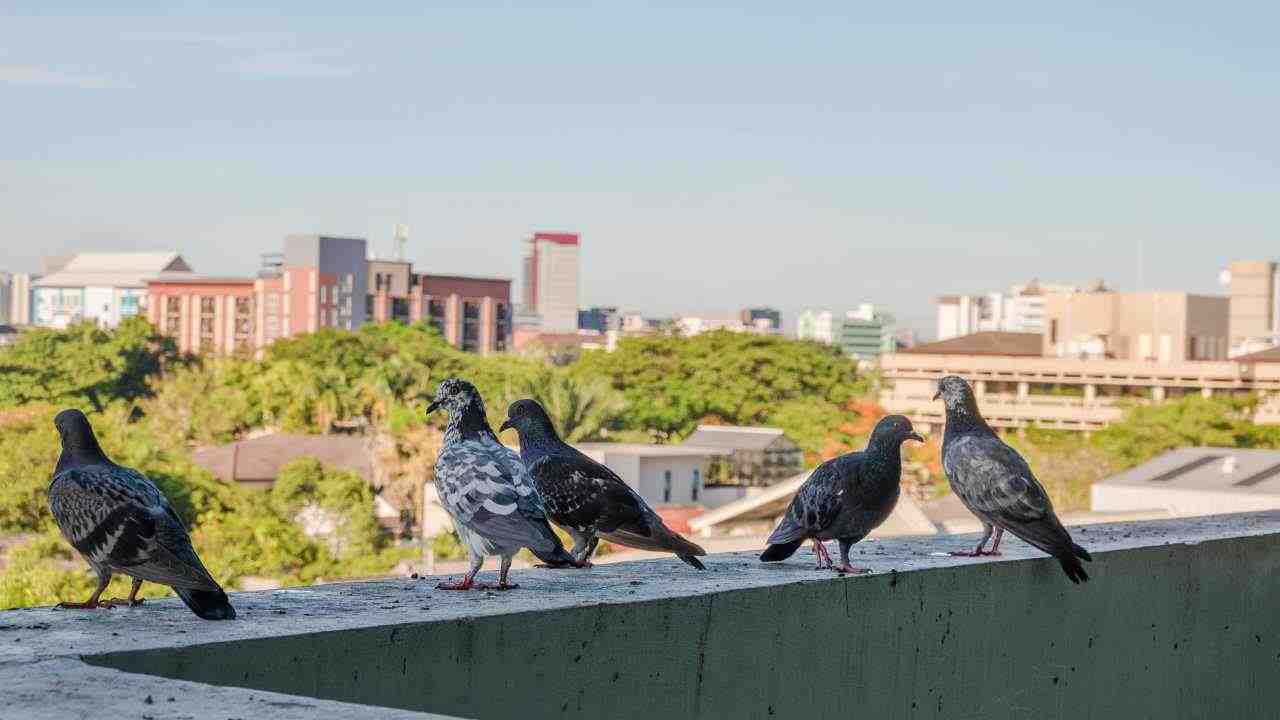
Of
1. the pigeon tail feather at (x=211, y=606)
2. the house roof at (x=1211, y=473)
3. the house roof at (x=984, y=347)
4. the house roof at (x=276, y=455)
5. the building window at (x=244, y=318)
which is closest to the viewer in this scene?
the pigeon tail feather at (x=211, y=606)

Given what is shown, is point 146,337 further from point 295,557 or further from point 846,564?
point 846,564

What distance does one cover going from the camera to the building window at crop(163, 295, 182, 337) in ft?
499

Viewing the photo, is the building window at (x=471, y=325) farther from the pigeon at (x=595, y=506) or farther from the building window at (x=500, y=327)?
the pigeon at (x=595, y=506)

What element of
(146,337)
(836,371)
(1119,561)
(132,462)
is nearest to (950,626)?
(1119,561)

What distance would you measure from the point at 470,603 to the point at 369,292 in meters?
144

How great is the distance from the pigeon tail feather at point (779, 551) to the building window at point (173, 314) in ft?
496

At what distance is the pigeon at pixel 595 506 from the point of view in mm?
5180

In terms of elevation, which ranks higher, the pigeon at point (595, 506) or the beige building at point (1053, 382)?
the pigeon at point (595, 506)

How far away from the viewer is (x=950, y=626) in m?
5.45

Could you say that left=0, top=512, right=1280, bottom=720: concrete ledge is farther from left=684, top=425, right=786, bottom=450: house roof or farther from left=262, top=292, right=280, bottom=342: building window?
left=262, top=292, right=280, bottom=342: building window

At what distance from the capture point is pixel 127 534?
4.32 meters

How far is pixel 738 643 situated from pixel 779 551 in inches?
26.0

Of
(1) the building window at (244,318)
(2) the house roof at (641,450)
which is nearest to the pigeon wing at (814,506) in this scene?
(2) the house roof at (641,450)

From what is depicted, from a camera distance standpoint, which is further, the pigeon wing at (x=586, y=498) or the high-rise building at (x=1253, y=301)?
the high-rise building at (x=1253, y=301)
